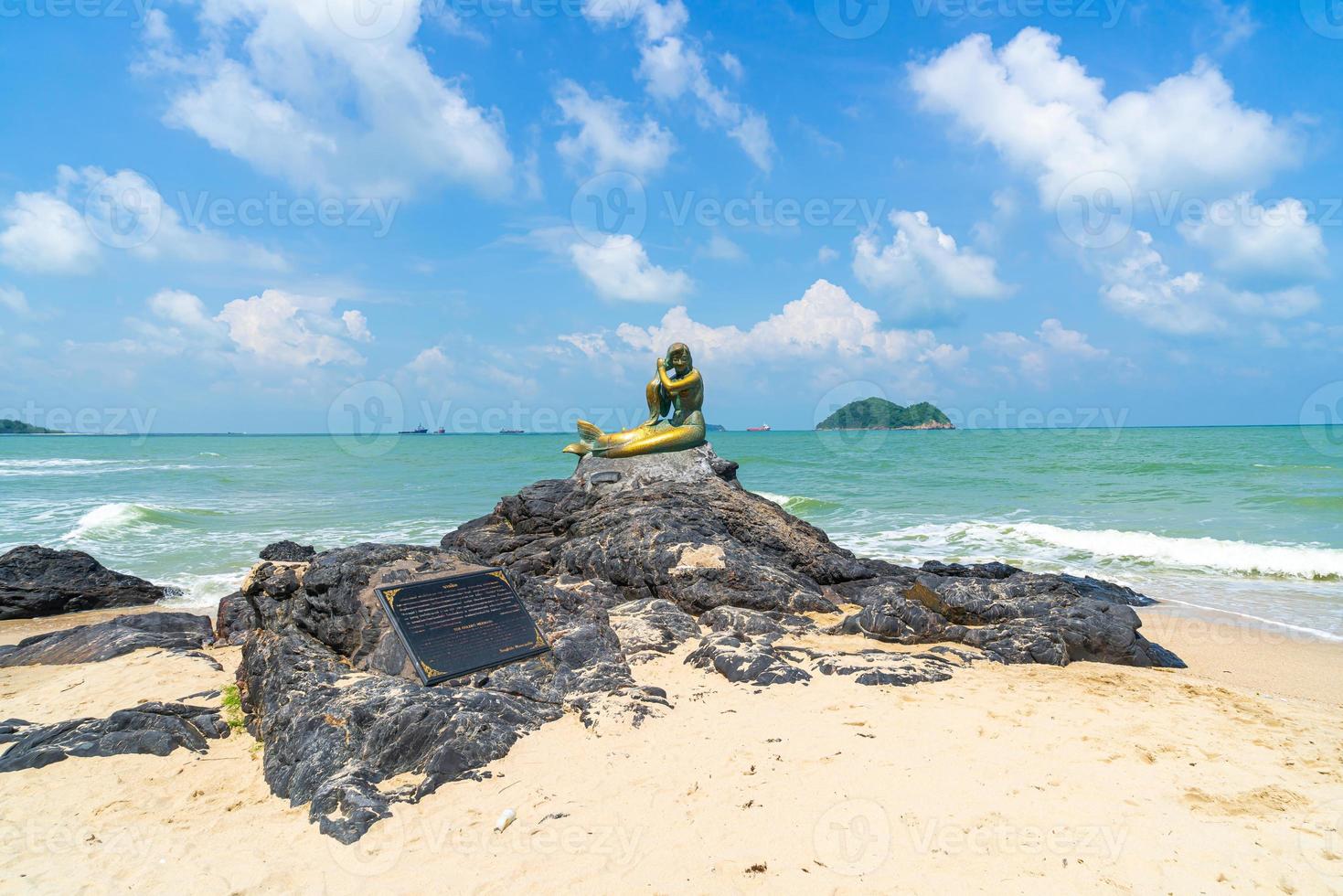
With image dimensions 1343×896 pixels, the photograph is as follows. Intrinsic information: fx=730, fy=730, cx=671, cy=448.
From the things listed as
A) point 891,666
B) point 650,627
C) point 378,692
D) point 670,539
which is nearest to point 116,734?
point 378,692

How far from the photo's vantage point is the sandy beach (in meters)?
3.21

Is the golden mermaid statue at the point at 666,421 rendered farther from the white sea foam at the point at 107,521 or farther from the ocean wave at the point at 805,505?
the white sea foam at the point at 107,521

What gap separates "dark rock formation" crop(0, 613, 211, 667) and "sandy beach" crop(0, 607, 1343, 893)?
1860 millimetres

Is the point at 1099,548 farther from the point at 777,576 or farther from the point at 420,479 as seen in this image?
the point at 420,479

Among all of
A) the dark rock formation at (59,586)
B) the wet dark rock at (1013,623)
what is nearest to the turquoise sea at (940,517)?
the dark rock formation at (59,586)

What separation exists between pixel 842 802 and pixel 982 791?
0.75 meters

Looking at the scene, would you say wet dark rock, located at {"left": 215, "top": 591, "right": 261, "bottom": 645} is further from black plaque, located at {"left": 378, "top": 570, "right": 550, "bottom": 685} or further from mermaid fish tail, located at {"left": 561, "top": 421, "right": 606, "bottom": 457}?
mermaid fish tail, located at {"left": 561, "top": 421, "right": 606, "bottom": 457}

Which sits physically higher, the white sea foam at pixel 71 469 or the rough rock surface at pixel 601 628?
the rough rock surface at pixel 601 628

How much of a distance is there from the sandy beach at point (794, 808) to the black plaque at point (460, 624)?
903 millimetres

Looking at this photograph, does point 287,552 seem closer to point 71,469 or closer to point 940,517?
point 940,517

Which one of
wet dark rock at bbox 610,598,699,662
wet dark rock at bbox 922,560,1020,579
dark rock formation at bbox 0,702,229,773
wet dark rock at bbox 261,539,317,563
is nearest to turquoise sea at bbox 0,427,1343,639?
wet dark rock at bbox 261,539,317,563

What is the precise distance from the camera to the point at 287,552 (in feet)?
34.3

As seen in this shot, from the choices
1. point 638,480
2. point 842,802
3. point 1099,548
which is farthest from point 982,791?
point 1099,548

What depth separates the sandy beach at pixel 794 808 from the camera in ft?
10.5
